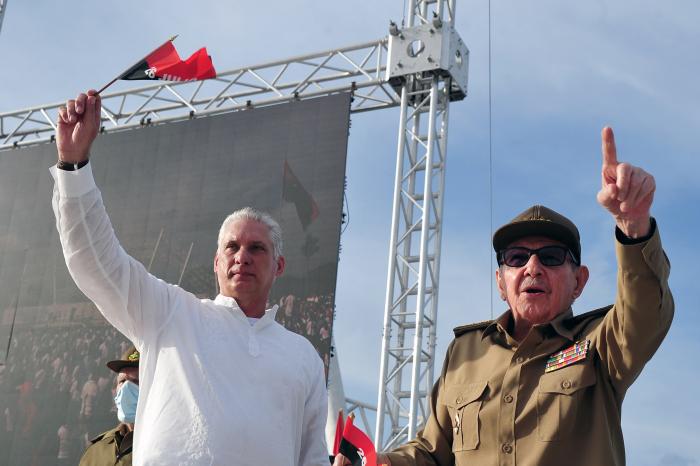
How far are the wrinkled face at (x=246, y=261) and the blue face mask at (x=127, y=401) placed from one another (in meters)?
1.73

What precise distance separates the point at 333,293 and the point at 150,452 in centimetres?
652

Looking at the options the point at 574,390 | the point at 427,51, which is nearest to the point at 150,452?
the point at 574,390

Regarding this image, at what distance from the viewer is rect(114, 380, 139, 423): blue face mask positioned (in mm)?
4051

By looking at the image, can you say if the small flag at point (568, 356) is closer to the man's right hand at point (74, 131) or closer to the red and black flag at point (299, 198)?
the man's right hand at point (74, 131)

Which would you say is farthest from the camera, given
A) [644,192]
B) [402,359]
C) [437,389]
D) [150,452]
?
[402,359]

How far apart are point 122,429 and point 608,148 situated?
289 centimetres

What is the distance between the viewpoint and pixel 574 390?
7.28 feet

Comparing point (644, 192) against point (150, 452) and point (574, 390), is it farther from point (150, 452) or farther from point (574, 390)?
point (150, 452)

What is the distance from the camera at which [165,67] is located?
2.78 meters

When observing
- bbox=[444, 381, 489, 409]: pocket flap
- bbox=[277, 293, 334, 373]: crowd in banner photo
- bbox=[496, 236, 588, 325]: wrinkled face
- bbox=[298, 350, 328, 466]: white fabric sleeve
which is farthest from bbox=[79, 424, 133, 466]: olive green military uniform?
bbox=[277, 293, 334, 373]: crowd in banner photo

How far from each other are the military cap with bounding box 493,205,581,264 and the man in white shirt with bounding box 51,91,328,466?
2.17 ft

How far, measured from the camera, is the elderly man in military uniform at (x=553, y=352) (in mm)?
1996

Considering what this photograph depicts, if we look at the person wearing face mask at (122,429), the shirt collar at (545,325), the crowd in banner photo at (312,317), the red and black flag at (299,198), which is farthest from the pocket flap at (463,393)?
the red and black flag at (299,198)

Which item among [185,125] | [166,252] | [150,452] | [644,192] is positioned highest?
[185,125]
